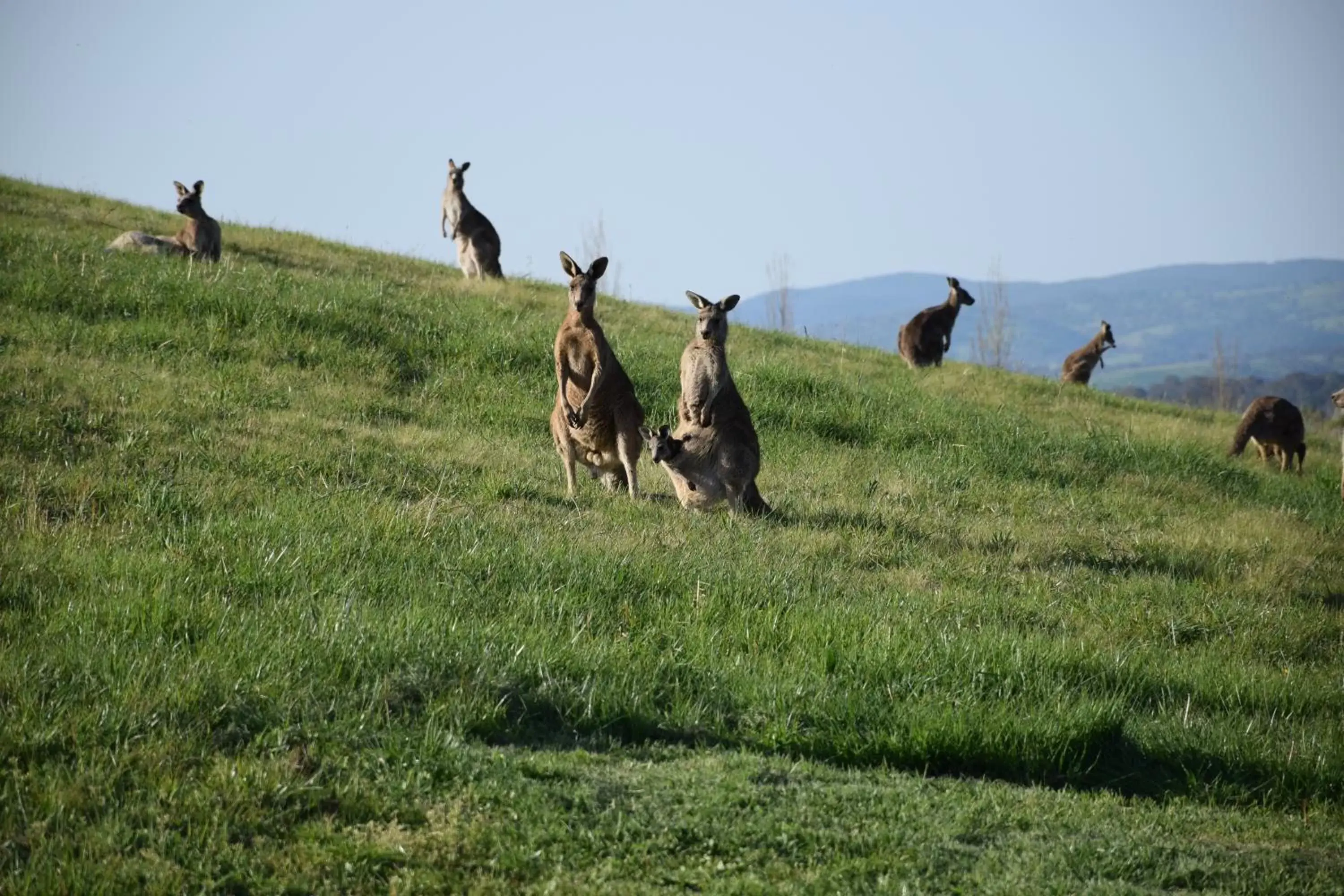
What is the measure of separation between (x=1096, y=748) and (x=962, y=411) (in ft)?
33.6

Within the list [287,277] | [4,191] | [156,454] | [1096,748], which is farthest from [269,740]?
[4,191]

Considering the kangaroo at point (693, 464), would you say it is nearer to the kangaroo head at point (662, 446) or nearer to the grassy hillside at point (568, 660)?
the kangaroo head at point (662, 446)

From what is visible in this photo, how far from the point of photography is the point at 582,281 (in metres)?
10.9

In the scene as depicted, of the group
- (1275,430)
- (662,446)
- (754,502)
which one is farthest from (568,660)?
(1275,430)

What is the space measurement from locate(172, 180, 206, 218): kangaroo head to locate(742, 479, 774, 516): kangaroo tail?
11.1m

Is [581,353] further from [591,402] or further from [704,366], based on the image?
[704,366]

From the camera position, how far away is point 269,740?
507 centimetres

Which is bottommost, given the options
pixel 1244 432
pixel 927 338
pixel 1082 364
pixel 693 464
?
pixel 693 464

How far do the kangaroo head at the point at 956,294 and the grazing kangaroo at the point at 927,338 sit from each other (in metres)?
1.45

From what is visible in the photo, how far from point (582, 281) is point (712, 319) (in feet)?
3.69

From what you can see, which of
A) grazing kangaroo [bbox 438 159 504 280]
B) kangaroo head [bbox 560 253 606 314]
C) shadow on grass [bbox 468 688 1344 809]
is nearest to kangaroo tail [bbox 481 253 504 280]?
grazing kangaroo [bbox 438 159 504 280]

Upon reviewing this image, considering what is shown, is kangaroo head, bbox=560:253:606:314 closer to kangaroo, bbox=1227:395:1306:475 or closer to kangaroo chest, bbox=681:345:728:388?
kangaroo chest, bbox=681:345:728:388

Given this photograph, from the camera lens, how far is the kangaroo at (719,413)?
404 inches

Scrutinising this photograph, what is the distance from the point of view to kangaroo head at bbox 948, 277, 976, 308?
25109 mm
